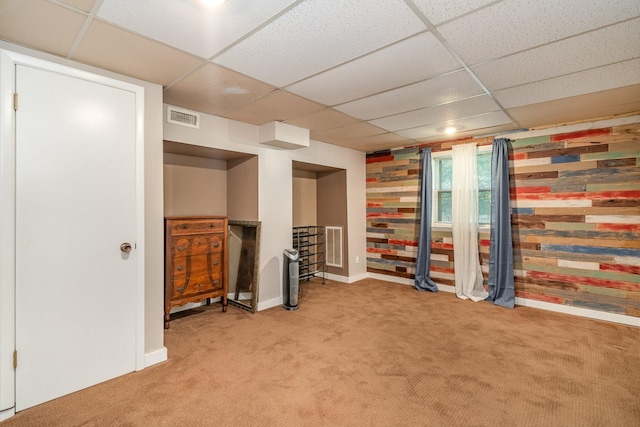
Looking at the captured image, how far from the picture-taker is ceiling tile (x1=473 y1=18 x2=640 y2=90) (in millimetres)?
1871

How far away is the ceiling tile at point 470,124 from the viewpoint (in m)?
3.53

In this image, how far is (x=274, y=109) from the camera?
3254mm

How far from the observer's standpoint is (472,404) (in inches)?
80.0

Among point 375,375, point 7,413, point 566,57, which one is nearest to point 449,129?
point 566,57

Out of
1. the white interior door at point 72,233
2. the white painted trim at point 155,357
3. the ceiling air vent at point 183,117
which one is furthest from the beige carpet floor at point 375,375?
the ceiling air vent at point 183,117

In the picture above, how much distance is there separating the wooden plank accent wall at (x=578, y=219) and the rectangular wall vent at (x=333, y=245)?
2199mm

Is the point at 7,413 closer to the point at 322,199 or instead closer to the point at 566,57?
the point at 566,57

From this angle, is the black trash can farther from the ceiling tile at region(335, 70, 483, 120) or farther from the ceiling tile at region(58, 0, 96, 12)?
the ceiling tile at region(58, 0, 96, 12)

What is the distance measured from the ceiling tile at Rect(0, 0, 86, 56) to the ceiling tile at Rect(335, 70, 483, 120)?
2144mm

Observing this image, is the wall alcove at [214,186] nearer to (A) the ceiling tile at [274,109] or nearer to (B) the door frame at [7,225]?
(A) the ceiling tile at [274,109]

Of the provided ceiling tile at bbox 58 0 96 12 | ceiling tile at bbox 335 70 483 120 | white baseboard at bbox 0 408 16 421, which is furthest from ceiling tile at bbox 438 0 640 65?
white baseboard at bbox 0 408 16 421

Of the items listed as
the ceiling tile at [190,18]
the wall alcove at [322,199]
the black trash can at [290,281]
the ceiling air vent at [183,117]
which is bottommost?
the black trash can at [290,281]

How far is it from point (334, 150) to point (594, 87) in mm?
3176

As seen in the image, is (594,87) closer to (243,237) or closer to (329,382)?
(329,382)
